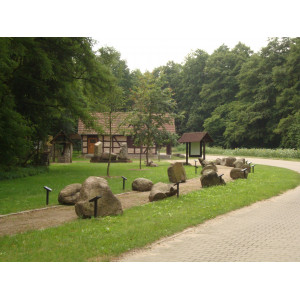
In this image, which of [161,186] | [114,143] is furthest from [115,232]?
[114,143]

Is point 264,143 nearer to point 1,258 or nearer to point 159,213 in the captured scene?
point 159,213

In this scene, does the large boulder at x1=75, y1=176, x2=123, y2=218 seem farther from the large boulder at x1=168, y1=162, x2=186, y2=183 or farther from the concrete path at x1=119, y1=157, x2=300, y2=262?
the large boulder at x1=168, y1=162, x2=186, y2=183

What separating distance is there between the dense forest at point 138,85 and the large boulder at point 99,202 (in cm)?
614

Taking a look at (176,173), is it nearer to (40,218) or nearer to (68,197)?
(68,197)

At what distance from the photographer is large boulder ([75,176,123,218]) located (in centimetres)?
818

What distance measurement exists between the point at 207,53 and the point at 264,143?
29153 mm

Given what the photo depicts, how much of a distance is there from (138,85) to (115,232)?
21511mm

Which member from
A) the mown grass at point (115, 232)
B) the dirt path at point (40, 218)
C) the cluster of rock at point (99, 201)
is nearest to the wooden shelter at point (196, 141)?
the mown grass at point (115, 232)

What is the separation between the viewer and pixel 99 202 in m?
8.27

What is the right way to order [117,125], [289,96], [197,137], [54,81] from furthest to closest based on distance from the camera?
[289,96]
[117,125]
[197,137]
[54,81]

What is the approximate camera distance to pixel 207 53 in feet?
232

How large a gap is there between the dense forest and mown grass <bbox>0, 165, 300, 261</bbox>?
7233 millimetres

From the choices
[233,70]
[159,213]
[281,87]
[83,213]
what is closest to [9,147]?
[83,213]

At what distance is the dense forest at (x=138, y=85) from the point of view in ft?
52.2
